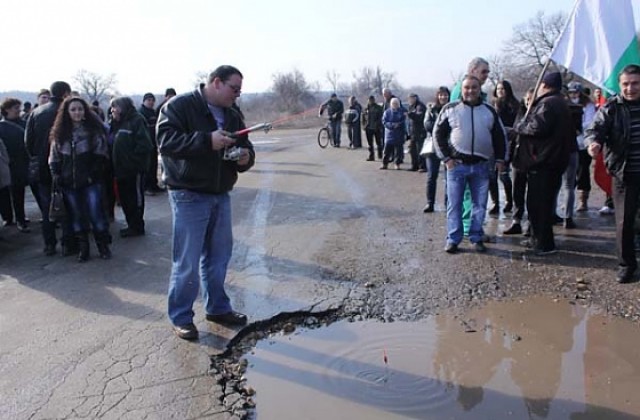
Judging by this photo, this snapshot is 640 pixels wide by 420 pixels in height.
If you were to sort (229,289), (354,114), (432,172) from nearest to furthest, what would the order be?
1. (229,289)
2. (432,172)
3. (354,114)

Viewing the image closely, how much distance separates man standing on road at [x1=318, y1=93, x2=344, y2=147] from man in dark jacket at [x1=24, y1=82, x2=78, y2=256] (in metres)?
11.4

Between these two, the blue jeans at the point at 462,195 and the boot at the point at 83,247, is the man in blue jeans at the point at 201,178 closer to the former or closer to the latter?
the boot at the point at 83,247

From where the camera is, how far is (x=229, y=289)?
5.58 metres

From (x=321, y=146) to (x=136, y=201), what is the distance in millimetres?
12986

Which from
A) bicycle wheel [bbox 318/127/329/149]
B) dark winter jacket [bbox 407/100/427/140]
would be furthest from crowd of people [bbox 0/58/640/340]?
bicycle wheel [bbox 318/127/329/149]

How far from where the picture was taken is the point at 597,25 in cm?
642

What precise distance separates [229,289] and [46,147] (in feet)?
10.7

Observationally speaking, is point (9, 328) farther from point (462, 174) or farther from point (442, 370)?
point (462, 174)

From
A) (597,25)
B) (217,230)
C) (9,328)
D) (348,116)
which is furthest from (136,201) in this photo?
(348,116)

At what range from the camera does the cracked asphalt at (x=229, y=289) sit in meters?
3.79

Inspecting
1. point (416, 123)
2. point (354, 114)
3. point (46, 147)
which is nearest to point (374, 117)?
point (416, 123)

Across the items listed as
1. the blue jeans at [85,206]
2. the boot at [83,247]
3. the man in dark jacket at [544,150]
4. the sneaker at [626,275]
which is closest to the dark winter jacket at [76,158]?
the blue jeans at [85,206]

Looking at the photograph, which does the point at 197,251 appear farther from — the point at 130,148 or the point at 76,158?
the point at 130,148

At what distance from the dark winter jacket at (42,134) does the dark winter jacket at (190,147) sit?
3.44 m
